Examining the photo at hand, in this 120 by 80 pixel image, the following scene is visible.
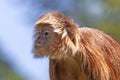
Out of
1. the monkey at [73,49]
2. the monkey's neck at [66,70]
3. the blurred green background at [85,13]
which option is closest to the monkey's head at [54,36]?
the monkey at [73,49]

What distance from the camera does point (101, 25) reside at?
19156mm

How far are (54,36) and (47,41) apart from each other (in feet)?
0.17

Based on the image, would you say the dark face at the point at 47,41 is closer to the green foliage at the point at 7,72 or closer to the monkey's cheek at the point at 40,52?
the monkey's cheek at the point at 40,52

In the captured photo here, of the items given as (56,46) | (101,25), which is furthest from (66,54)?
(101,25)

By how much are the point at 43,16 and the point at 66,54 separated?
28 cm

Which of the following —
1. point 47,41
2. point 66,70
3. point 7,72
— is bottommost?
point 66,70

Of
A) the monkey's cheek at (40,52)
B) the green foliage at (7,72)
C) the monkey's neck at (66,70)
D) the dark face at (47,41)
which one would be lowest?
the monkey's neck at (66,70)

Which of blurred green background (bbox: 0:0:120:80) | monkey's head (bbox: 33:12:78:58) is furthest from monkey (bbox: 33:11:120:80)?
blurred green background (bbox: 0:0:120:80)

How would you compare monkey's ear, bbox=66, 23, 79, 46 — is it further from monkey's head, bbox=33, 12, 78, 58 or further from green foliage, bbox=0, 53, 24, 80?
green foliage, bbox=0, 53, 24, 80

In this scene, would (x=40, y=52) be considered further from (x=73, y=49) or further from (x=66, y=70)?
(x=66, y=70)

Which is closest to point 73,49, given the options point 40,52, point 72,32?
point 72,32

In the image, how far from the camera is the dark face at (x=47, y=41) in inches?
179

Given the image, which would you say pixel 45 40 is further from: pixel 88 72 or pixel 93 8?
pixel 93 8

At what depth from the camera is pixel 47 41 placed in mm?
4543
